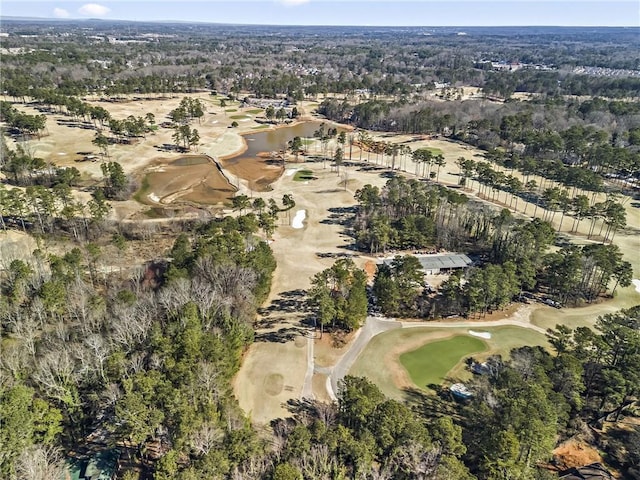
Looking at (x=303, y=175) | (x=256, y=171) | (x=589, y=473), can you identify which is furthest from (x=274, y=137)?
(x=589, y=473)

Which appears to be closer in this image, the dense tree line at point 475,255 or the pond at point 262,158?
the dense tree line at point 475,255

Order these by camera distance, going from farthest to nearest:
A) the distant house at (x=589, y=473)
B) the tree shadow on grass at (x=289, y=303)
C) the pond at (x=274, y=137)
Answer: the pond at (x=274, y=137) < the tree shadow on grass at (x=289, y=303) < the distant house at (x=589, y=473)

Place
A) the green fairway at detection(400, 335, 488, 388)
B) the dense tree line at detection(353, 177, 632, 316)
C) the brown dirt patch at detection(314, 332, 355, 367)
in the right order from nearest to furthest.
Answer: the green fairway at detection(400, 335, 488, 388) → the brown dirt patch at detection(314, 332, 355, 367) → the dense tree line at detection(353, 177, 632, 316)

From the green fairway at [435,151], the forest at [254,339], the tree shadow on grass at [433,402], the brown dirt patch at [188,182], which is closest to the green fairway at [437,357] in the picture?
the tree shadow on grass at [433,402]

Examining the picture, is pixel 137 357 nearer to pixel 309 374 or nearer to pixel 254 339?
pixel 254 339

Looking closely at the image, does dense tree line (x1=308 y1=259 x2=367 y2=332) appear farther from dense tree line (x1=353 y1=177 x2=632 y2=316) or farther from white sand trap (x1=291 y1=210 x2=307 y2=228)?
white sand trap (x1=291 y1=210 x2=307 y2=228)

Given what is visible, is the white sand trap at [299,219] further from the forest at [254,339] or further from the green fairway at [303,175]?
the green fairway at [303,175]

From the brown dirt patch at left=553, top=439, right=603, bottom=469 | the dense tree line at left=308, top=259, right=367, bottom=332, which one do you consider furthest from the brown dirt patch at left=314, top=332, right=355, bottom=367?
the brown dirt patch at left=553, top=439, right=603, bottom=469

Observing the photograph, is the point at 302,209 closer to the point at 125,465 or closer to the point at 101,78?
the point at 125,465
